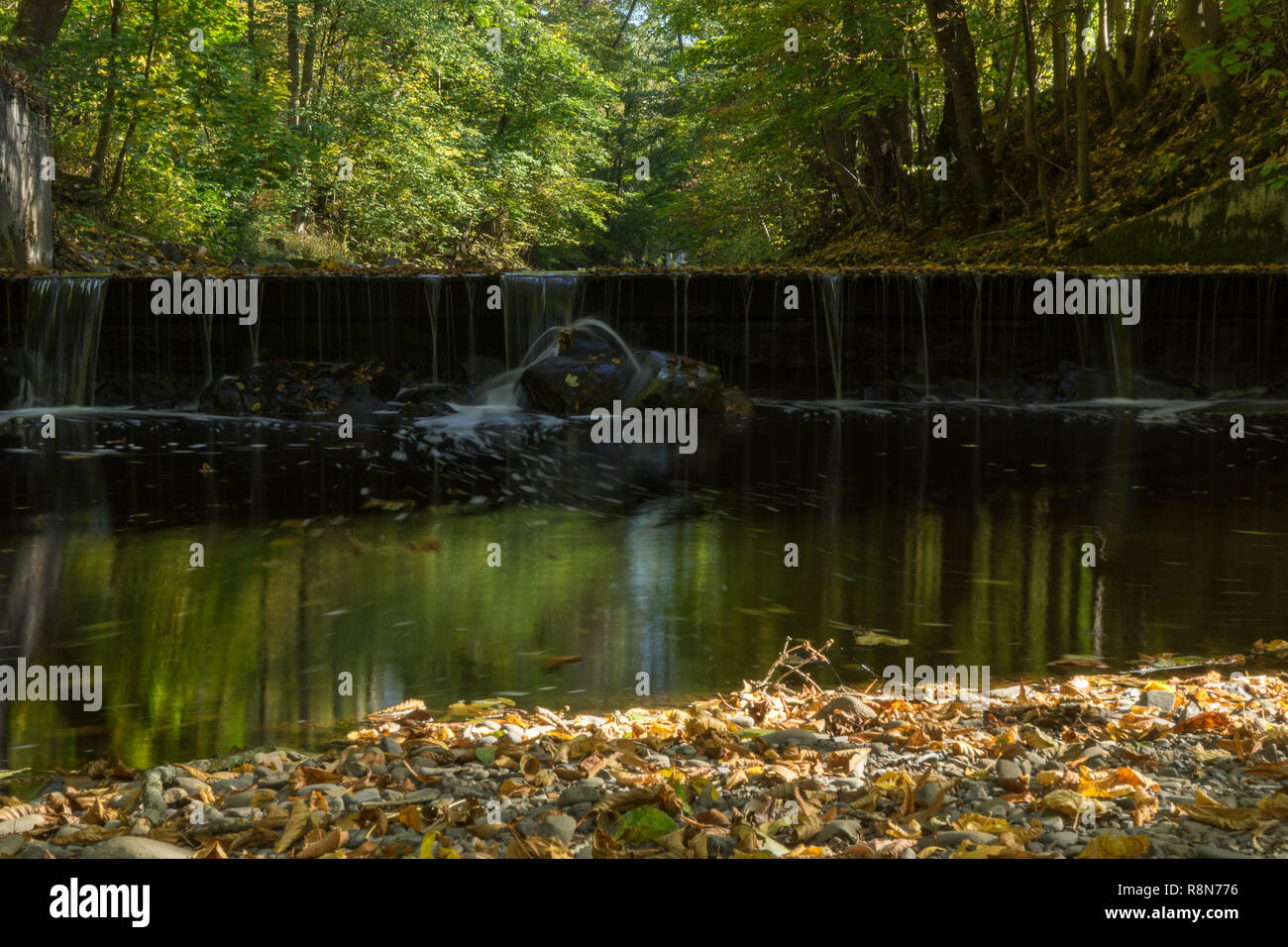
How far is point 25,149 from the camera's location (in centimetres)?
1850

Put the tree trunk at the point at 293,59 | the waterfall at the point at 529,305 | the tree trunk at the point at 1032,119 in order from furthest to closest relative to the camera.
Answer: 1. the tree trunk at the point at 293,59
2. the tree trunk at the point at 1032,119
3. the waterfall at the point at 529,305

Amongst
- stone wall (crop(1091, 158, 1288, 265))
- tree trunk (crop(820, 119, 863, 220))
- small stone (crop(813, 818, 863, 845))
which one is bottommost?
small stone (crop(813, 818, 863, 845))

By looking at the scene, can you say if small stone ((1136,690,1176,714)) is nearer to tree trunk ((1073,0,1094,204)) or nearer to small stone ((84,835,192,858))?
small stone ((84,835,192,858))

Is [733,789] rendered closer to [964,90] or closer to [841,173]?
[964,90]

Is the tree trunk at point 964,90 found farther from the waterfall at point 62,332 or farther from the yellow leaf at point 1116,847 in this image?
the yellow leaf at point 1116,847

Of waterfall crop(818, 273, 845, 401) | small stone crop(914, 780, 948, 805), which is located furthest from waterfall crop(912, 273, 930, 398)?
small stone crop(914, 780, 948, 805)

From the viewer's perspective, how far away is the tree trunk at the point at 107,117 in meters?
19.3

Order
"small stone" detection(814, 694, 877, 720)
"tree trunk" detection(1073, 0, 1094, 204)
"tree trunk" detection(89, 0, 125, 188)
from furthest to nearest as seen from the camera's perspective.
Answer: "tree trunk" detection(89, 0, 125, 188) → "tree trunk" detection(1073, 0, 1094, 204) → "small stone" detection(814, 694, 877, 720)

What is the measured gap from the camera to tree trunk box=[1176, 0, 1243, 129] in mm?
17500

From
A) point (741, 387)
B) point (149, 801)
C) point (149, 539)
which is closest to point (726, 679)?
point (149, 801)

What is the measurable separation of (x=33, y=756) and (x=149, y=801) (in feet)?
3.22

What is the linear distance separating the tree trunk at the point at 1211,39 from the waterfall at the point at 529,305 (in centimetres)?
1086

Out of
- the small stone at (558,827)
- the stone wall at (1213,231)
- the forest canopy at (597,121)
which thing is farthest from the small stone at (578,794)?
the stone wall at (1213,231)

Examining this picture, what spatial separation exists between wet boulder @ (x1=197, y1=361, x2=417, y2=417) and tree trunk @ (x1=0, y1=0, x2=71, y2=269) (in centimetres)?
565
